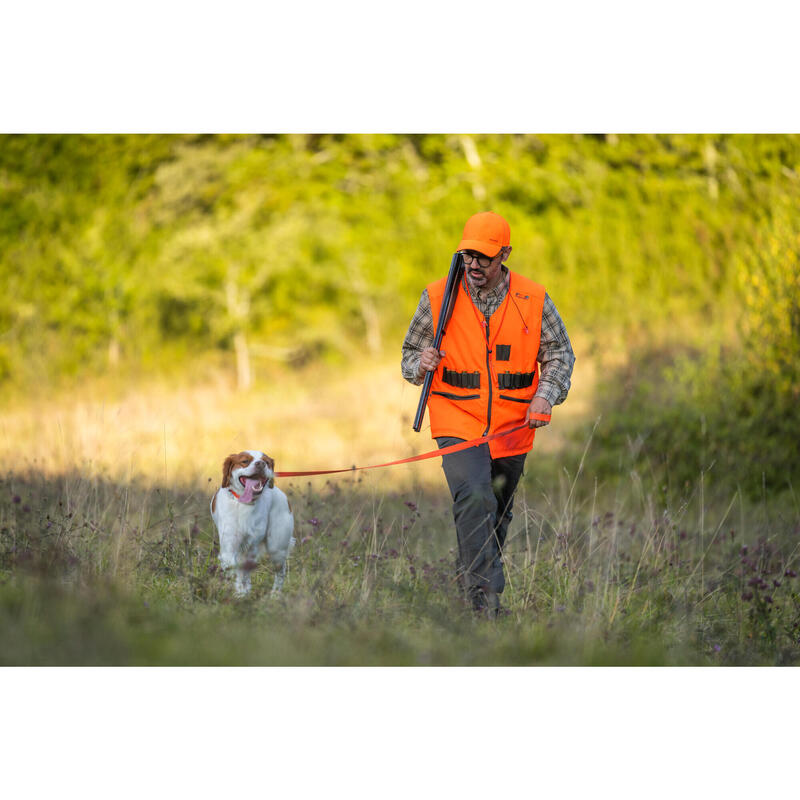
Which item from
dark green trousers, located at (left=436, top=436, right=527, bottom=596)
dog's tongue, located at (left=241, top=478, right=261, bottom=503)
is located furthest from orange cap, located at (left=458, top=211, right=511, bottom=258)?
dog's tongue, located at (left=241, top=478, right=261, bottom=503)

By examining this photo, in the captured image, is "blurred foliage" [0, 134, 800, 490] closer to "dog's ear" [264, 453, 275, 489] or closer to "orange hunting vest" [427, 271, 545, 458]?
"orange hunting vest" [427, 271, 545, 458]

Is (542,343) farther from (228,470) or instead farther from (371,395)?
(371,395)

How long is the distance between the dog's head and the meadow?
56 cm

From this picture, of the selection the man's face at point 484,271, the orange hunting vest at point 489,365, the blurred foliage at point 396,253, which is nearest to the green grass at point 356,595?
the orange hunting vest at point 489,365

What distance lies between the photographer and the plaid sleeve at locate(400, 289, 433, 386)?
5.04 meters

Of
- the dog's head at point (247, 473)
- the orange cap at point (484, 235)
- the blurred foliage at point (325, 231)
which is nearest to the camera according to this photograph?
the orange cap at point (484, 235)

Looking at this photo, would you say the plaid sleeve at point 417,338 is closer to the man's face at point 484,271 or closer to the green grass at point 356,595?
the man's face at point 484,271

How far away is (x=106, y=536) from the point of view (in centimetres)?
563

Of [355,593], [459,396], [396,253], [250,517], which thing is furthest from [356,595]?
[396,253]

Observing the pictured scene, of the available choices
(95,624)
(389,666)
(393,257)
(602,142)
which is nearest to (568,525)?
(389,666)

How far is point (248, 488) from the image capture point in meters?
5.11

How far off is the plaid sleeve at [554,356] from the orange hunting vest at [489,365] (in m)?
0.10

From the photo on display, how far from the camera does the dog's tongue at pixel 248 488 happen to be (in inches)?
201

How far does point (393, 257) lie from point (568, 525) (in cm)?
1026
